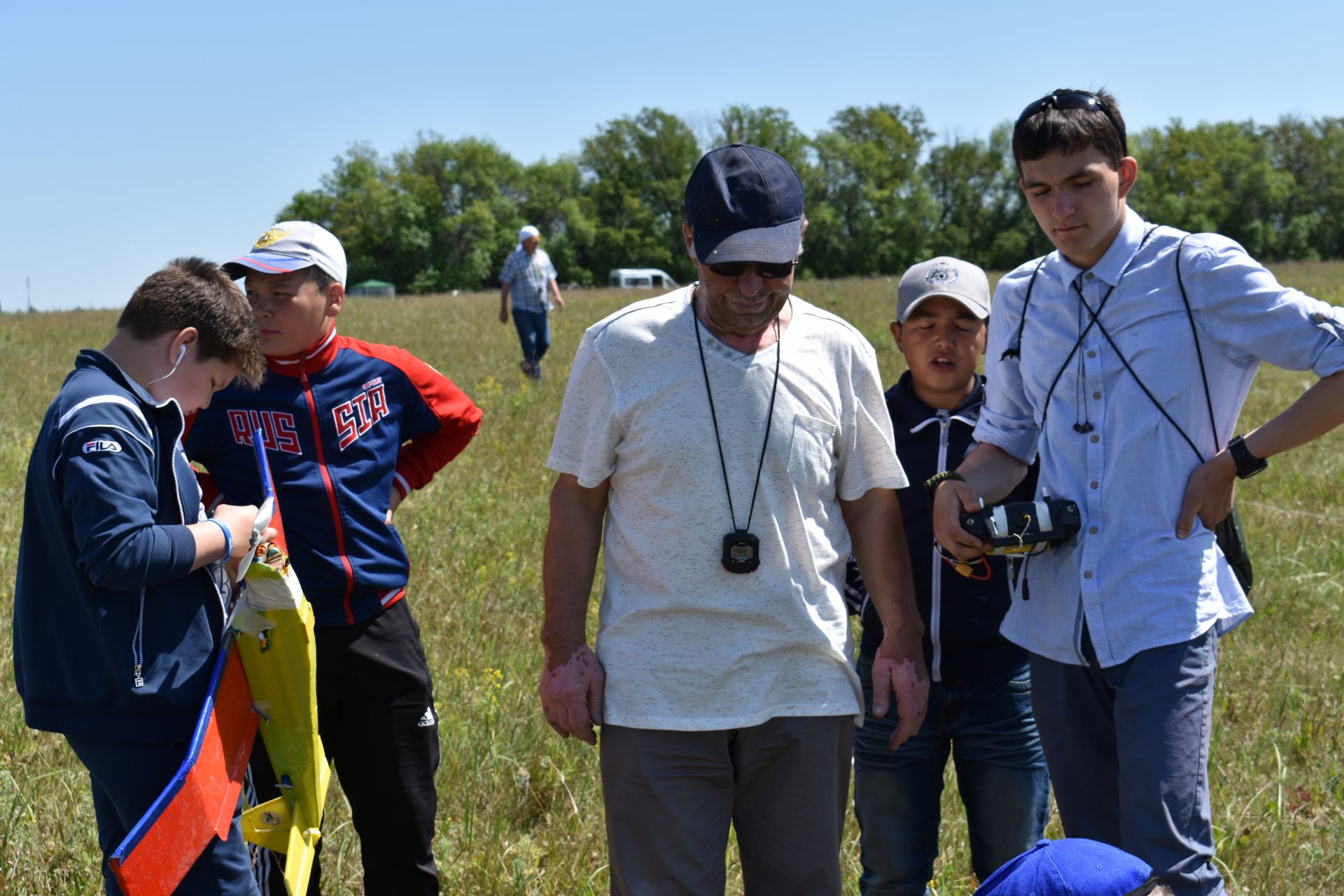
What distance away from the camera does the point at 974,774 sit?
2.99 m

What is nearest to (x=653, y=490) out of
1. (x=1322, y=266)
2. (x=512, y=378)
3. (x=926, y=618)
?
(x=926, y=618)

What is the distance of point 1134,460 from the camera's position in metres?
2.50

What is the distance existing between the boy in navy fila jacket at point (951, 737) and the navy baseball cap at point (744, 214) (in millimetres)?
912

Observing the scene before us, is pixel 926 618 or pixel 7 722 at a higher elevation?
pixel 926 618

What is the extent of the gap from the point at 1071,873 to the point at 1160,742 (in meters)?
0.72

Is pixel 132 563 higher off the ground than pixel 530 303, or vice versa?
pixel 530 303

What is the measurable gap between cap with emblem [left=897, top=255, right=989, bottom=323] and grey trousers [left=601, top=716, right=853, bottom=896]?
1219mm

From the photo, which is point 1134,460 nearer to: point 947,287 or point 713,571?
point 947,287

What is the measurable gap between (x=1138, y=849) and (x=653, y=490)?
1.21 m

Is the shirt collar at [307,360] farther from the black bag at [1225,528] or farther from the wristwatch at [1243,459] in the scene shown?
the wristwatch at [1243,459]

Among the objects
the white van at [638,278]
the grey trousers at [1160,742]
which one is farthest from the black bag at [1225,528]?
the white van at [638,278]

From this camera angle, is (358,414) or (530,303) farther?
(530,303)

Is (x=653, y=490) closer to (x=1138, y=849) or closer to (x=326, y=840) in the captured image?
(x=1138, y=849)

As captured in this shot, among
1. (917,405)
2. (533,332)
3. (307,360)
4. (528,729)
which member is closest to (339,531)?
(307,360)
